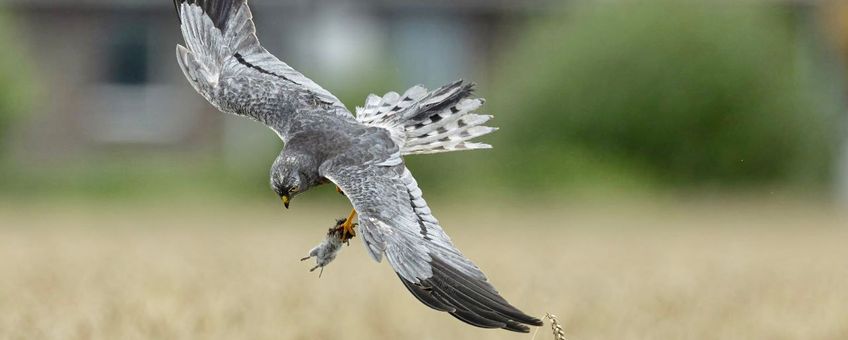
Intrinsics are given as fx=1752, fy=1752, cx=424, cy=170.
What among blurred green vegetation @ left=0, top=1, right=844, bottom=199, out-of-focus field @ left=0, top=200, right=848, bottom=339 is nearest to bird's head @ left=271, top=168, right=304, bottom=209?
out-of-focus field @ left=0, top=200, right=848, bottom=339

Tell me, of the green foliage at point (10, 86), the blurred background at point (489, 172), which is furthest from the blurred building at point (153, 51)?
→ the green foliage at point (10, 86)

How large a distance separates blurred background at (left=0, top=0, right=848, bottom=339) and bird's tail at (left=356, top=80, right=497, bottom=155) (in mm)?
937

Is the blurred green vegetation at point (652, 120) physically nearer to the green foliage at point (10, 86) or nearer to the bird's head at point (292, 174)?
the green foliage at point (10, 86)

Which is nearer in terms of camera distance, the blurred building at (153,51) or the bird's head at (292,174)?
the bird's head at (292,174)

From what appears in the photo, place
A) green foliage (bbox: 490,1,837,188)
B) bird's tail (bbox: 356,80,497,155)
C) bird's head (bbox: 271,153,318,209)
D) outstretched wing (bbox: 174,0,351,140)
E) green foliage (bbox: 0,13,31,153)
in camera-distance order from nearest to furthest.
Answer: bird's head (bbox: 271,153,318,209)
bird's tail (bbox: 356,80,497,155)
outstretched wing (bbox: 174,0,351,140)
green foliage (bbox: 490,1,837,188)
green foliage (bbox: 0,13,31,153)

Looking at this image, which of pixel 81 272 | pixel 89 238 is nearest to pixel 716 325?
pixel 81 272

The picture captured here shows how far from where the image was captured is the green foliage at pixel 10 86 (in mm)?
23406

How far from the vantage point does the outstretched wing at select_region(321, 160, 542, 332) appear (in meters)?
5.45

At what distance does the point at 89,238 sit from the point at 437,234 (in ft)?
29.1

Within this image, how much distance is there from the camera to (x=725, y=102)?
2205cm

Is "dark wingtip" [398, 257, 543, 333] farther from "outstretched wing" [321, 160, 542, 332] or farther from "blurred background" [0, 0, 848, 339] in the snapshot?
"blurred background" [0, 0, 848, 339]

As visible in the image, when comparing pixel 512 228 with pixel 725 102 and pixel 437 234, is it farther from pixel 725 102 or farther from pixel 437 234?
pixel 437 234

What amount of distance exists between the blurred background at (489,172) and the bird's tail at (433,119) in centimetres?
94

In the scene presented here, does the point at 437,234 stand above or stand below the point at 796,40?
below
